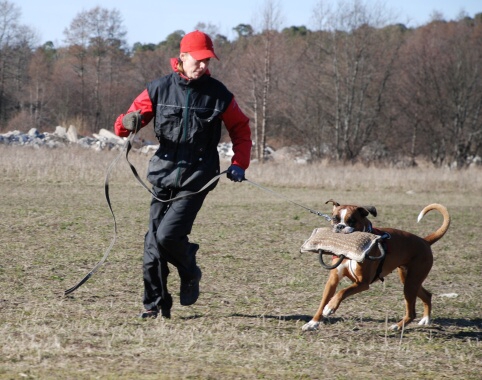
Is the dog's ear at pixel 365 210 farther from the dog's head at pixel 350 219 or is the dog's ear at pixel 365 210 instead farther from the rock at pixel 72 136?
the rock at pixel 72 136

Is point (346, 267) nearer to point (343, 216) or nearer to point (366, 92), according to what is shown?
point (343, 216)

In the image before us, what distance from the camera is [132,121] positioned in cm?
515

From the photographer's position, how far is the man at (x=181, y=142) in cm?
523

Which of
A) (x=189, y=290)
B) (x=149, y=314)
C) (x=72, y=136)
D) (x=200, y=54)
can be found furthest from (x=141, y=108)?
(x=72, y=136)

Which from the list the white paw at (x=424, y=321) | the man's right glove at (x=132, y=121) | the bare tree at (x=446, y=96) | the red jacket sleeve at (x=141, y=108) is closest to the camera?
the man's right glove at (x=132, y=121)

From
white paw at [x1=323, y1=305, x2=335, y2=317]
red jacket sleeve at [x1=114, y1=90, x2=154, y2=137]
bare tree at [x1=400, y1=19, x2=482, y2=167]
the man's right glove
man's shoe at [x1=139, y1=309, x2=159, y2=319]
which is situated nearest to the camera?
the man's right glove

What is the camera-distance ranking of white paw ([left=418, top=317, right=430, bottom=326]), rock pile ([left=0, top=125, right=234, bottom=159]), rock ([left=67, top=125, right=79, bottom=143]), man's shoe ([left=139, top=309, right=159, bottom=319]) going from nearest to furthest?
man's shoe ([left=139, top=309, right=159, bottom=319]) → white paw ([left=418, top=317, right=430, bottom=326]) → rock pile ([left=0, top=125, right=234, bottom=159]) → rock ([left=67, top=125, right=79, bottom=143])

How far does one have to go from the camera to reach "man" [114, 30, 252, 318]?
5.23 meters

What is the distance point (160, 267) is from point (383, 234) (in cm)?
179

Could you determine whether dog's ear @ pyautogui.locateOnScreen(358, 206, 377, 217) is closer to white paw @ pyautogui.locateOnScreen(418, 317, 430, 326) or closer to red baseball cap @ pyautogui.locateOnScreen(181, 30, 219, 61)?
white paw @ pyautogui.locateOnScreen(418, 317, 430, 326)

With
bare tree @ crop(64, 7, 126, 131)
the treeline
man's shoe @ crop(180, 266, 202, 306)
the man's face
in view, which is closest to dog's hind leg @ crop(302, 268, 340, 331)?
man's shoe @ crop(180, 266, 202, 306)

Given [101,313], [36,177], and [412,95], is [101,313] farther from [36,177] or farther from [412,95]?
[412,95]

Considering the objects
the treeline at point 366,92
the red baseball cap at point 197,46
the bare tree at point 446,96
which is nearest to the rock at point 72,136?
the treeline at point 366,92

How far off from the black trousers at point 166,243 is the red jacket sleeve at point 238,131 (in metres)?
0.41
